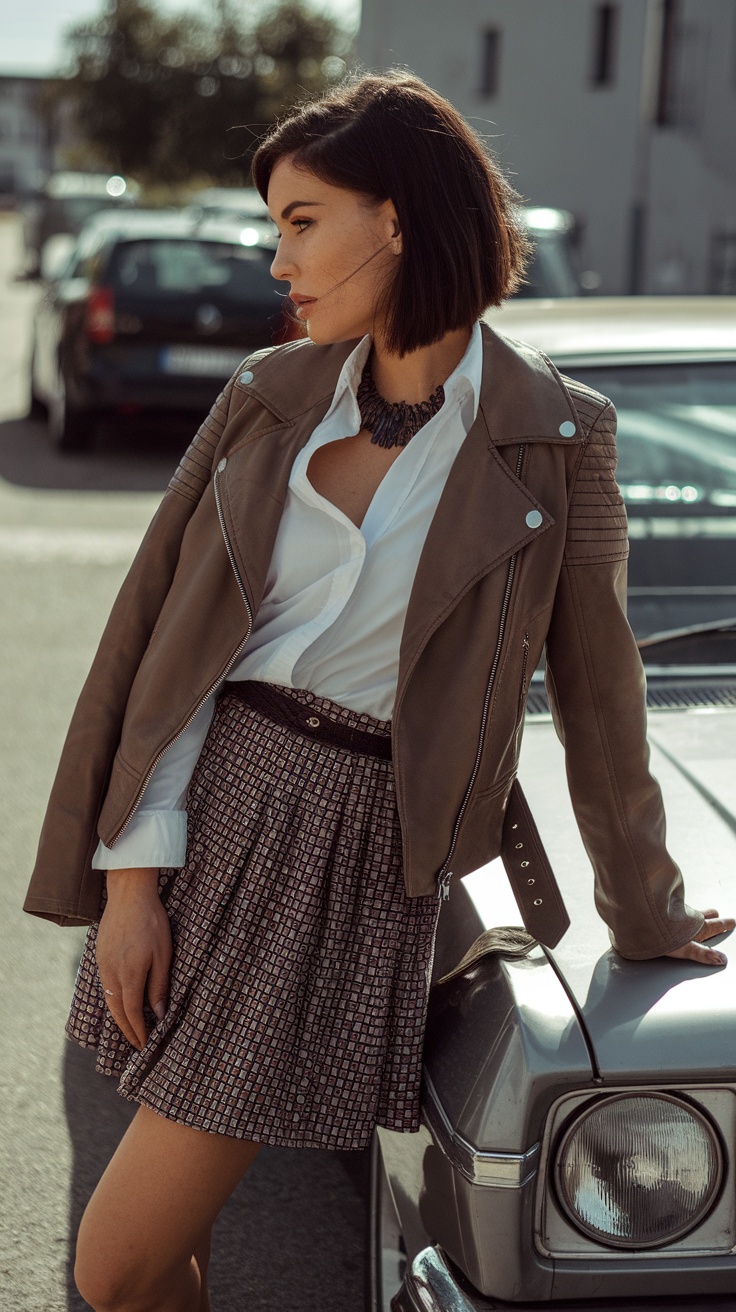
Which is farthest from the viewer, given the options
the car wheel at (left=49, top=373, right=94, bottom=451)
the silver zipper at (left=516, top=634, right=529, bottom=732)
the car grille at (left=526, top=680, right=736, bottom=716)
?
the car wheel at (left=49, top=373, right=94, bottom=451)

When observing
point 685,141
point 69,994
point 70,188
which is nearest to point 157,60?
point 70,188

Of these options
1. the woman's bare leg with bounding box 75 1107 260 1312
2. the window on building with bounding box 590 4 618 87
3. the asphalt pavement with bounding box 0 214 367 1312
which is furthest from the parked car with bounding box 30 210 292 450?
the window on building with bounding box 590 4 618 87

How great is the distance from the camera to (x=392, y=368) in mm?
1977

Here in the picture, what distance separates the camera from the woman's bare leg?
183 centimetres

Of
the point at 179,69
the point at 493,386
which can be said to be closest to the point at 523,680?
the point at 493,386

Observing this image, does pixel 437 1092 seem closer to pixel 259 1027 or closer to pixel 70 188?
pixel 259 1027

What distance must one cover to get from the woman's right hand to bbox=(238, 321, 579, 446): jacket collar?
61 centimetres

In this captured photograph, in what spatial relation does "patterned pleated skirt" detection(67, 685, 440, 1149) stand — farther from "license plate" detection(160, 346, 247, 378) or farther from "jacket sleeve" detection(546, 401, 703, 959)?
"license plate" detection(160, 346, 247, 378)

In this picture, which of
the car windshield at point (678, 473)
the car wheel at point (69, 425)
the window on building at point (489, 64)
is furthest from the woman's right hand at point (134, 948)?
the window on building at point (489, 64)

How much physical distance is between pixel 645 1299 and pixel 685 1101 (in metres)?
0.25

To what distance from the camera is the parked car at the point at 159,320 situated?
35.8 feet

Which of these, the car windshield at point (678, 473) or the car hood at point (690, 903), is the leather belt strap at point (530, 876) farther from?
the car windshield at point (678, 473)

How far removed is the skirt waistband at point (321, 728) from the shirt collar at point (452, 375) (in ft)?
1.21

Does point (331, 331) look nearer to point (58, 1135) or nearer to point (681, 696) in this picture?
point (681, 696)
